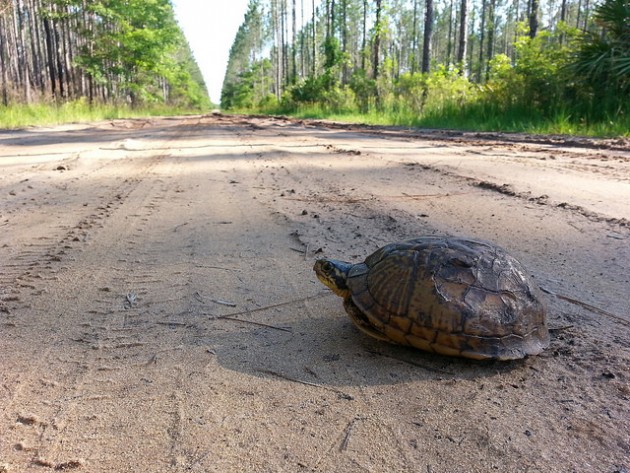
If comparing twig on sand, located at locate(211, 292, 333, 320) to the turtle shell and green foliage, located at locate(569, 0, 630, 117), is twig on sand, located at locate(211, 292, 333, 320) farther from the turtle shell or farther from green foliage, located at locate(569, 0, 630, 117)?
green foliage, located at locate(569, 0, 630, 117)

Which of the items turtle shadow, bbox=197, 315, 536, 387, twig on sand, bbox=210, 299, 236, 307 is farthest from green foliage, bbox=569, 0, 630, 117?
twig on sand, bbox=210, 299, 236, 307

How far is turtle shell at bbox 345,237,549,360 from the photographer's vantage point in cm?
205

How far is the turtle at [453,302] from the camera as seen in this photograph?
205cm

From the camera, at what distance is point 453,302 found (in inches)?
82.4

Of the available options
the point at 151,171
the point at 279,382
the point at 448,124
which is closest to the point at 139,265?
the point at 279,382

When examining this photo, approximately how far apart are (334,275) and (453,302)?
66 cm

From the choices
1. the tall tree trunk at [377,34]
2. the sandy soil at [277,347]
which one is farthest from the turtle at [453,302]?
the tall tree trunk at [377,34]

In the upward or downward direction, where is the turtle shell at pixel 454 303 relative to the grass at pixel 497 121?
downward

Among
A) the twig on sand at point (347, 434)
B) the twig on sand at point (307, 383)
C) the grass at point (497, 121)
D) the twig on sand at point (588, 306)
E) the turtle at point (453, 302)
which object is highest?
the grass at point (497, 121)

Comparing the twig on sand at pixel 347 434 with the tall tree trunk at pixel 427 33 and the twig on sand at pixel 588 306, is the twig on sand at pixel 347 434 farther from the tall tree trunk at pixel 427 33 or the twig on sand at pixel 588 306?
the tall tree trunk at pixel 427 33

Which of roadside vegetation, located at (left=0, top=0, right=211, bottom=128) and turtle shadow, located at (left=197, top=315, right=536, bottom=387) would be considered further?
roadside vegetation, located at (left=0, top=0, right=211, bottom=128)

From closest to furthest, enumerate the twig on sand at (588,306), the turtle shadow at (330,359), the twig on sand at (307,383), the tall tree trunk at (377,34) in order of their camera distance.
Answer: the twig on sand at (307,383) < the turtle shadow at (330,359) < the twig on sand at (588,306) < the tall tree trunk at (377,34)

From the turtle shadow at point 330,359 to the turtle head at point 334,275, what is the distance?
0.21 meters

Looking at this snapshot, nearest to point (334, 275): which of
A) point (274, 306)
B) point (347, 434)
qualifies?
point (274, 306)
